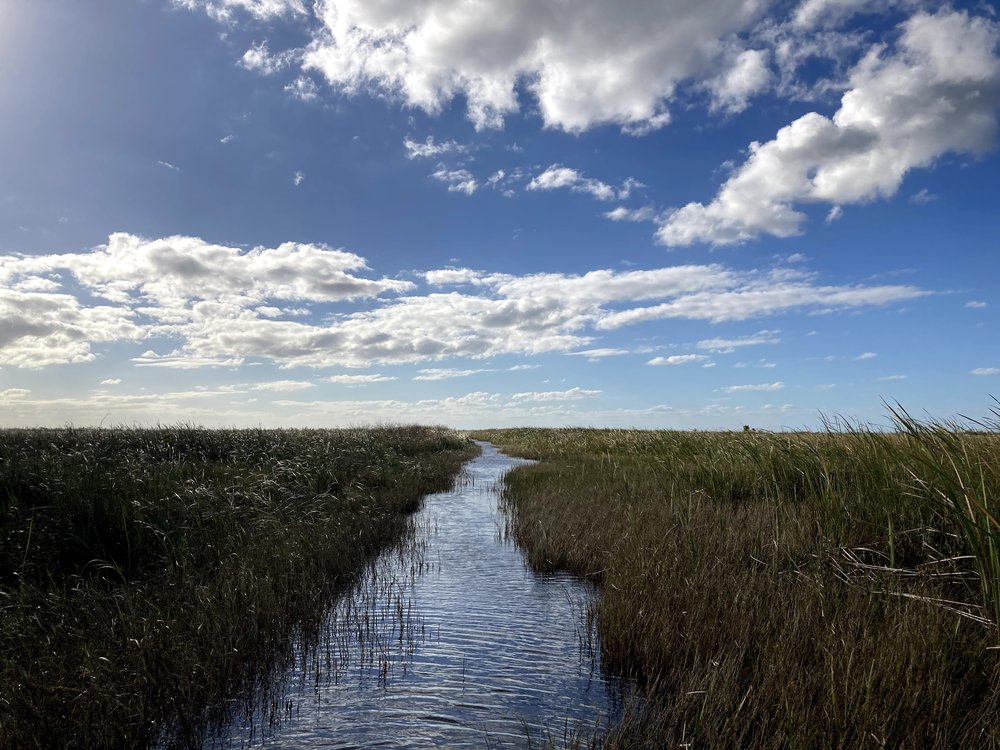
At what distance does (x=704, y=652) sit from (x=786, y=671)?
79cm

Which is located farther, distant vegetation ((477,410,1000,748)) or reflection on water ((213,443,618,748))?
reflection on water ((213,443,618,748))

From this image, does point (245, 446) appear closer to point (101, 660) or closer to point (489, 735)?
point (101, 660)

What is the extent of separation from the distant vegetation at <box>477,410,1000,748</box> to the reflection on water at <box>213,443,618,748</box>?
1.60 feet

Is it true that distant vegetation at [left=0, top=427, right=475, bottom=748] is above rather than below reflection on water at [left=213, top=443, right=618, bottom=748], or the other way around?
above

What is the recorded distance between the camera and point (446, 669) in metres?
5.18

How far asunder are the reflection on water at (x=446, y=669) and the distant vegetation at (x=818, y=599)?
1.60 feet

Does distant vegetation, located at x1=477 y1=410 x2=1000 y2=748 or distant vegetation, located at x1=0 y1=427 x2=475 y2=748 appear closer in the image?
distant vegetation, located at x1=477 y1=410 x2=1000 y2=748

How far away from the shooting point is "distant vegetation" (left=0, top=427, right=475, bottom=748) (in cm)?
409

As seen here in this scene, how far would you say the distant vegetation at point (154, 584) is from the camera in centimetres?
409

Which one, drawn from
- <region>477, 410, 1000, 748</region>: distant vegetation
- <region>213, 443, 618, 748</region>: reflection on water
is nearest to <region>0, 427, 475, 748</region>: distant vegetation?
<region>213, 443, 618, 748</region>: reflection on water

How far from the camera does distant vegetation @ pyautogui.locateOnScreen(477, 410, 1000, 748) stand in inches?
141

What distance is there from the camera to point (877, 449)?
8.16 m

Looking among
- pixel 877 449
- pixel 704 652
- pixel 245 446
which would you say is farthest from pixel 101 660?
pixel 245 446

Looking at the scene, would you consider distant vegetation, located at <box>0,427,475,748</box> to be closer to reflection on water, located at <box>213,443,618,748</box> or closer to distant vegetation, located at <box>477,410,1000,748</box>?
reflection on water, located at <box>213,443,618,748</box>
